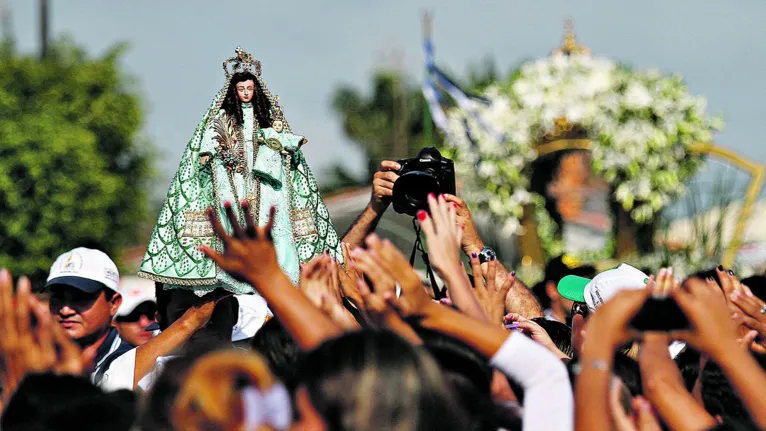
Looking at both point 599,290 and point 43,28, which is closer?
point 599,290

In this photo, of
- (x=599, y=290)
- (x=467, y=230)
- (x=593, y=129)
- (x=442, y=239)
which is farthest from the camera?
(x=593, y=129)

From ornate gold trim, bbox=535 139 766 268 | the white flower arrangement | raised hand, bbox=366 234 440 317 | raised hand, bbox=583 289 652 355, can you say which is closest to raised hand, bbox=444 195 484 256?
raised hand, bbox=366 234 440 317

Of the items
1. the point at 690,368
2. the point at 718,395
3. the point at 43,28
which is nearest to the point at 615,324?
the point at 718,395

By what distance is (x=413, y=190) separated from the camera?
383 centimetres

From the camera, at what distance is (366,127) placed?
41.1 meters

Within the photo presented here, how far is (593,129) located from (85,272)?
572cm

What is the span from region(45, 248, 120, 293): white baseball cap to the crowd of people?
3.53 feet

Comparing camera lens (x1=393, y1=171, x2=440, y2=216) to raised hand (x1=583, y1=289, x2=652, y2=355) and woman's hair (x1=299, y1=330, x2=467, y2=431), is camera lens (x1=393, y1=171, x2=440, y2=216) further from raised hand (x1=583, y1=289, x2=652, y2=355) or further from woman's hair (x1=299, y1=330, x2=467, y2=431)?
woman's hair (x1=299, y1=330, x2=467, y2=431)

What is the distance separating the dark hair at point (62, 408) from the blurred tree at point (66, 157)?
12.2 meters

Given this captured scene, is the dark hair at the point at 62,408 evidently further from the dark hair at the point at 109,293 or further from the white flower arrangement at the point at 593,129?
the white flower arrangement at the point at 593,129

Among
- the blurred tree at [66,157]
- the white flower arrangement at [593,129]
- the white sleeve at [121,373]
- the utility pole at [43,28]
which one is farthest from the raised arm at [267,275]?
the utility pole at [43,28]

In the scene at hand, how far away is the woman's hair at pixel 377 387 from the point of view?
2.09 meters

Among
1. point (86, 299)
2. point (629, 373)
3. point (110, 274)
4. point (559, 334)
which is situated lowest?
point (629, 373)

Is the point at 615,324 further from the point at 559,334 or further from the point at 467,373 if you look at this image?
the point at 559,334
